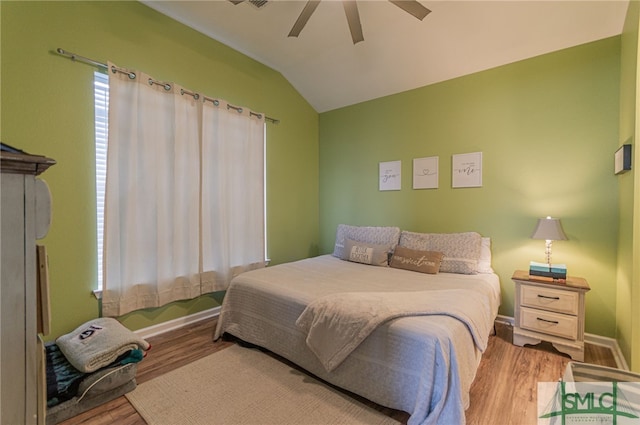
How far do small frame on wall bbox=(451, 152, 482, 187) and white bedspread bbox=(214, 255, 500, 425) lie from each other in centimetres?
104

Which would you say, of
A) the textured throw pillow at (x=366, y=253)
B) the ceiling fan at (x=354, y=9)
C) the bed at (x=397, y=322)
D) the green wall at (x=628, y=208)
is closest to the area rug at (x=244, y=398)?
the bed at (x=397, y=322)

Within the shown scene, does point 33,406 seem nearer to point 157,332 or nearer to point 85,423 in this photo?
point 85,423

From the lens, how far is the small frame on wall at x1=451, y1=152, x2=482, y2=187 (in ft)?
9.88

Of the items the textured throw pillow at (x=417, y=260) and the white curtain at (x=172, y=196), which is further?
the textured throw pillow at (x=417, y=260)

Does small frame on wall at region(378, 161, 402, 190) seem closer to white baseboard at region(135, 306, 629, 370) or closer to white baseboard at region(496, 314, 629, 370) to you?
white baseboard at region(135, 306, 629, 370)

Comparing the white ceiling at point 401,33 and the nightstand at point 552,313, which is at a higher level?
the white ceiling at point 401,33

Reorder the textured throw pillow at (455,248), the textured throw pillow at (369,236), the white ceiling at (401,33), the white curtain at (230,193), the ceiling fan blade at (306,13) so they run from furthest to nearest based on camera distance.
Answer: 1. the textured throw pillow at (369,236)
2. the white curtain at (230,193)
3. the textured throw pillow at (455,248)
4. the white ceiling at (401,33)
5. the ceiling fan blade at (306,13)

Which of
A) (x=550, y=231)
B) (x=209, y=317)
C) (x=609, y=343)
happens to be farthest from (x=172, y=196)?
(x=609, y=343)

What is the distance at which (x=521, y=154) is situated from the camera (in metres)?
2.78

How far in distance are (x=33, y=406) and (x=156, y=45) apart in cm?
289

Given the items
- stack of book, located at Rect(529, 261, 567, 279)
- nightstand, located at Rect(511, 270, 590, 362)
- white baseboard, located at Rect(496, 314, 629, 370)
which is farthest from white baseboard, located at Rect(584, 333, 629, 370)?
stack of book, located at Rect(529, 261, 567, 279)

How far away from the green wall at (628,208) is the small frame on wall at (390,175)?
198 centimetres

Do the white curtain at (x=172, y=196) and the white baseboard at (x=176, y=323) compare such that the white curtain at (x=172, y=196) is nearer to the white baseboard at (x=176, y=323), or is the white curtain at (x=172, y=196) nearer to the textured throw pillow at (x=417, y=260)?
the white baseboard at (x=176, y=323)

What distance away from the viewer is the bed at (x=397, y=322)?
1.45 m
